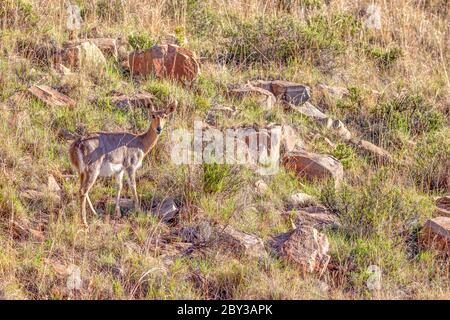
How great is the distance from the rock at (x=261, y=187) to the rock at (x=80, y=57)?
3.14 metres

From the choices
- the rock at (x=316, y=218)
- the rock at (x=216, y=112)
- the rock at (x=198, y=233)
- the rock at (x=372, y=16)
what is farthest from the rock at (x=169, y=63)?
the rock at (x=372, y=16)

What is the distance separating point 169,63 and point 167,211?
3.35 metres

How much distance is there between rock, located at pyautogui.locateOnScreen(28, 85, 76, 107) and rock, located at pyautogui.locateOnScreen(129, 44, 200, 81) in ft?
4.59

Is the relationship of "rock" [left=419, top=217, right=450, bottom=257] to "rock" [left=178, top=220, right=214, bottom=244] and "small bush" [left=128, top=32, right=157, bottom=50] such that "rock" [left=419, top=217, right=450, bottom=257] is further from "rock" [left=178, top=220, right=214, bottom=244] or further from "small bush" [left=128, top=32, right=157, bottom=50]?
"small bush" [left=128, top=32, right=157, bottom=50]

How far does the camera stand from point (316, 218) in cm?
877

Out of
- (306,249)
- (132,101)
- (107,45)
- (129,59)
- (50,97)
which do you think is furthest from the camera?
(107,45)

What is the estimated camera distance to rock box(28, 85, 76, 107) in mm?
10023

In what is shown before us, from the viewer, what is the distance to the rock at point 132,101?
403 inches

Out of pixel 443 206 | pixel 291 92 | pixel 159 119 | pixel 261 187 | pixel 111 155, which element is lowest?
pixel 443 206

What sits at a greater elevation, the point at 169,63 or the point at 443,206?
the point at 169,63

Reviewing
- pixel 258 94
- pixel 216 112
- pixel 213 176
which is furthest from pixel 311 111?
pixel 213 176

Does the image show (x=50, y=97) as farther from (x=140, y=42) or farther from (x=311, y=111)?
(x=311, y=111)
